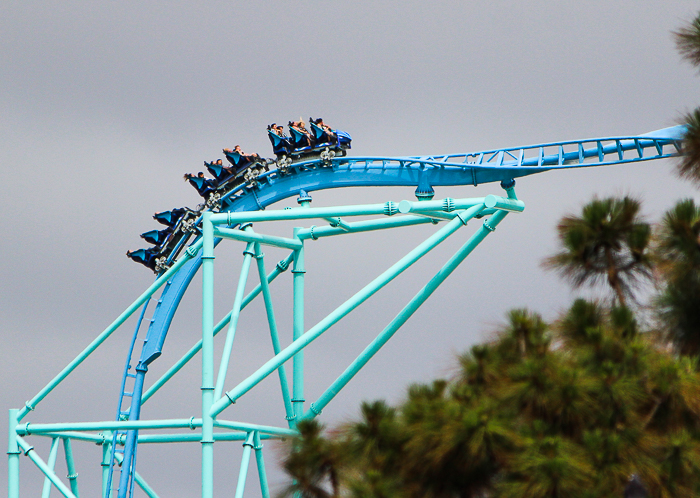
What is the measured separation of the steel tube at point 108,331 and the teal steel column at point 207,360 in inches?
69.4

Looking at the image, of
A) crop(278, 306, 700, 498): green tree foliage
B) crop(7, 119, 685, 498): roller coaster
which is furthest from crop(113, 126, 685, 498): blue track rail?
crop(278, 306, 700, 498): green tree foliage

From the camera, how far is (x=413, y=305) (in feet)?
58.5

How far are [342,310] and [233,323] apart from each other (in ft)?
6.18

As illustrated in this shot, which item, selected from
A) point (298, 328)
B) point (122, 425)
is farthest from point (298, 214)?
point (122, 425)

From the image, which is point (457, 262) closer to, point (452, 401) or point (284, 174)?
point (284, 174)

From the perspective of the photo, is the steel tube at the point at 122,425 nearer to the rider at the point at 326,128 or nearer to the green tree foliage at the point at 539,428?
the rider at the point at 326,128

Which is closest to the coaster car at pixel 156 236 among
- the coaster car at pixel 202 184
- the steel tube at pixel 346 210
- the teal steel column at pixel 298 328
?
the coaster car at pixel 202 184

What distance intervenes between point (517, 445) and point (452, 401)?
82cm

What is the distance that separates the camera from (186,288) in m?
20.7

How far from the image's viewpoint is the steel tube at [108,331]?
1908cm

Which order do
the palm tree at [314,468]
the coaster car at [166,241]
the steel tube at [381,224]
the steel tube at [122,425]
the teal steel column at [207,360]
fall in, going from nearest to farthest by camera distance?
the palm tree at [314,468] → the teal steel column at [207,360] → the steel tube at [122,425] → the steel tube at [381,224] → the coaster car at [166,241]

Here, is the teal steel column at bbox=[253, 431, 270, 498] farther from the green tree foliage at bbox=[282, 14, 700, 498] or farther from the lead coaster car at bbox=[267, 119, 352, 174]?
the green tree foliage at bbox=[282, 14, 700, 498]

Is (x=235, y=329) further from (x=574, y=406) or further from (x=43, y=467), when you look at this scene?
(x=574, y=406)

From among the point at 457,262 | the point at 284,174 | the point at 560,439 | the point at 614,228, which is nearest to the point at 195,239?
the point at 284,174
